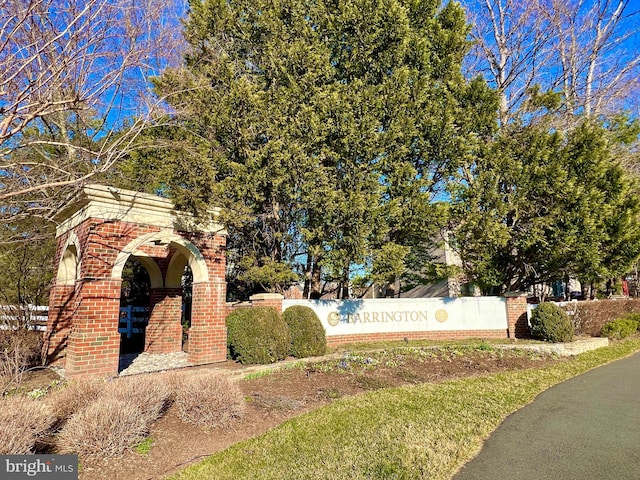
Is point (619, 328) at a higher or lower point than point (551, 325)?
lower

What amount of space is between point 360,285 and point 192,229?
691cm

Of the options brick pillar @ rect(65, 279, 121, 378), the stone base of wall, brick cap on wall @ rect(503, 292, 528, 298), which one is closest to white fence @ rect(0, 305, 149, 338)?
brick pillar @ rect(65, 279, 121, 378)

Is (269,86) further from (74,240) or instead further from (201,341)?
(201,341)

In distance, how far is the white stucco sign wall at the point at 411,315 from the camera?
1238 cm

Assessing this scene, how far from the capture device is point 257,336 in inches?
345

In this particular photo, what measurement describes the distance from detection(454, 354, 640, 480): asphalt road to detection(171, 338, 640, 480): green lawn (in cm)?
23

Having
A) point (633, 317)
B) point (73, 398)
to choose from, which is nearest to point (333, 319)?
point (73, 398)

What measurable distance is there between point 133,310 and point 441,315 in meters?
10.9

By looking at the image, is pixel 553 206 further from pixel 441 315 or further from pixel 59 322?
pixel 59 322

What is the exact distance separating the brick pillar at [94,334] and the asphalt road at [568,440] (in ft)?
21.6

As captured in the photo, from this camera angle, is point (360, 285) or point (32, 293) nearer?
point (32, 293)

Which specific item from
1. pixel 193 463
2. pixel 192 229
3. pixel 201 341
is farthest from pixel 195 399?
pixel 192 229

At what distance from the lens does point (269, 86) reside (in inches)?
482

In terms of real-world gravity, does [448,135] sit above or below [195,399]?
above
